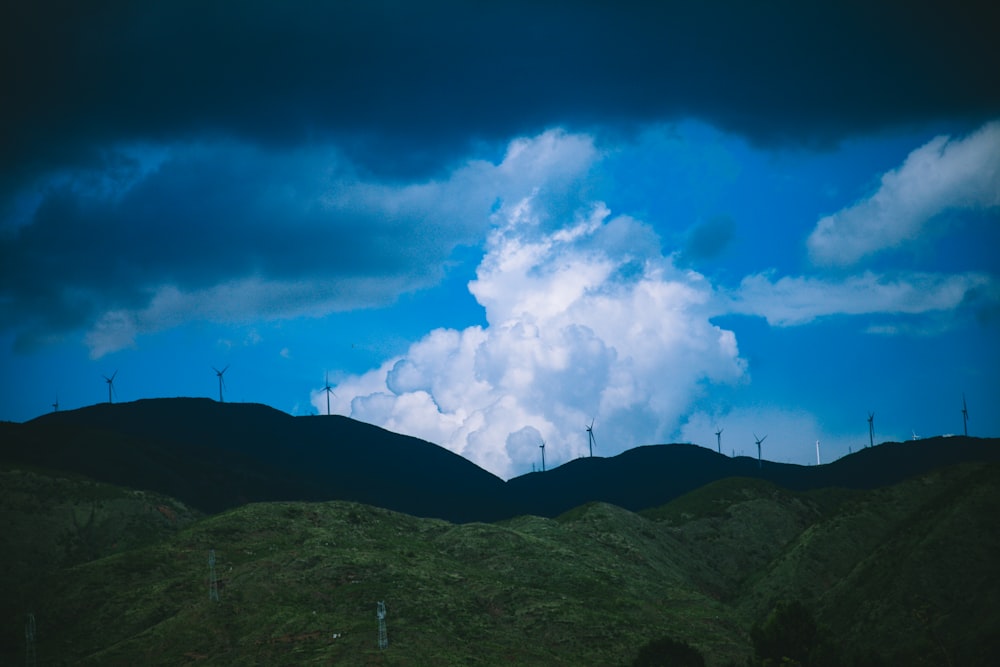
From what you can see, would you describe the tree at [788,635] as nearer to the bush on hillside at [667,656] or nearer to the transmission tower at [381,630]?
the bush on hillside at [667,656]

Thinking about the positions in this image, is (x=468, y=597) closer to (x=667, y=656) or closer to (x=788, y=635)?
(x=667, y=656)

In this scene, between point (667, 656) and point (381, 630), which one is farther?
point (381, 630)

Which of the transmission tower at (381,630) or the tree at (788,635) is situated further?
the transmission tower at (381,630)

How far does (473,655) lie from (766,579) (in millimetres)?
86795

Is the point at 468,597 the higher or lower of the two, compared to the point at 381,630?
higher

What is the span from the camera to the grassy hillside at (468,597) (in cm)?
11531

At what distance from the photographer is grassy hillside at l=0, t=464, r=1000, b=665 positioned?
11531cm

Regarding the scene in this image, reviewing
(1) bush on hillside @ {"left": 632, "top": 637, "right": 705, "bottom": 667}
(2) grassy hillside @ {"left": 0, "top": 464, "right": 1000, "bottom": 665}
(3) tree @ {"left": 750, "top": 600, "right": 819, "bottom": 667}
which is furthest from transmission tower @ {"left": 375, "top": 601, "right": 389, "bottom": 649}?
(3) tree @ {"left": 750, "top": 600, "right": 819, "bottom": 667}

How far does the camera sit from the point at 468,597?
138875 mm

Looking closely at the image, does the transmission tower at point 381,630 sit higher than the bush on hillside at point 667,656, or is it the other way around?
the transmission tower at point 381,630

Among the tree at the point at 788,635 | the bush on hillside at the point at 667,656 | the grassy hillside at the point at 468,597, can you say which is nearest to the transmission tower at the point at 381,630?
the grassy hillside at the point at 468,597

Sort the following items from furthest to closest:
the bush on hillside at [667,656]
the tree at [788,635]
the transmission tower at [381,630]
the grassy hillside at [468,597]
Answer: the grassy hillside at [468,597], the transmission tower at [381,630], the tree at [788,635], the bush on hillside at [667,656]

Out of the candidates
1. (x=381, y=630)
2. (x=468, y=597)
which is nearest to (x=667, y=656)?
(x=381, y=630)

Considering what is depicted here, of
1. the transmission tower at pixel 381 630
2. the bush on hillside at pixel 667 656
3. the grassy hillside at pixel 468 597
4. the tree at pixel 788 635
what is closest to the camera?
the bush on hillside at pixel 667 656
